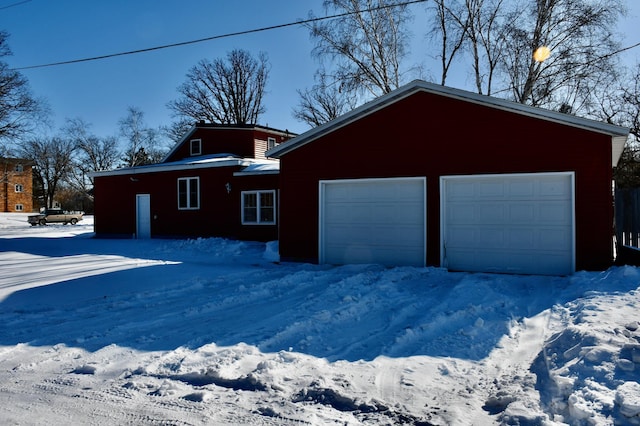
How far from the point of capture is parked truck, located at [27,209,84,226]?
37.4 m

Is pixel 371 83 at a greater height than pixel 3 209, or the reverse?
pixel 371 83

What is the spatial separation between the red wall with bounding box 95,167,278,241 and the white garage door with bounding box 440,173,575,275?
862 cm

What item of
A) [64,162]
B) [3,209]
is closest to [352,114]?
[64,162]

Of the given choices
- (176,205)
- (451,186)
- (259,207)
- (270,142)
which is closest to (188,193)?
(176,205)

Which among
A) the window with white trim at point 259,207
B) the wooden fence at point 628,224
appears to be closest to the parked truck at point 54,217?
the window with white trim at point 259,207

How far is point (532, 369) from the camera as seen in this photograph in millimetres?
4238

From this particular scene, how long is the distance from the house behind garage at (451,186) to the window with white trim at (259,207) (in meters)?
5.24

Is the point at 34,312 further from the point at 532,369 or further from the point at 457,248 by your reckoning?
the point at 457,248

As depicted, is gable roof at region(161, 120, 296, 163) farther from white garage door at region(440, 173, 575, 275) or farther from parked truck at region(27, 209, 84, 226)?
parked truck at region(27, 209, 84, 226)

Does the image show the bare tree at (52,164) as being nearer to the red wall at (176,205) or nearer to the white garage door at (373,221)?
the red wall at (176,205)

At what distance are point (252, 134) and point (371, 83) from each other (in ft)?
23.6

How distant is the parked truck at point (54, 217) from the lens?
3738cm

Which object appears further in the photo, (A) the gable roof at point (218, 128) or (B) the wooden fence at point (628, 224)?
(A) the gable roof at point (218, 128)

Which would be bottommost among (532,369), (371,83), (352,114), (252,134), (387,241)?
(532,369)
